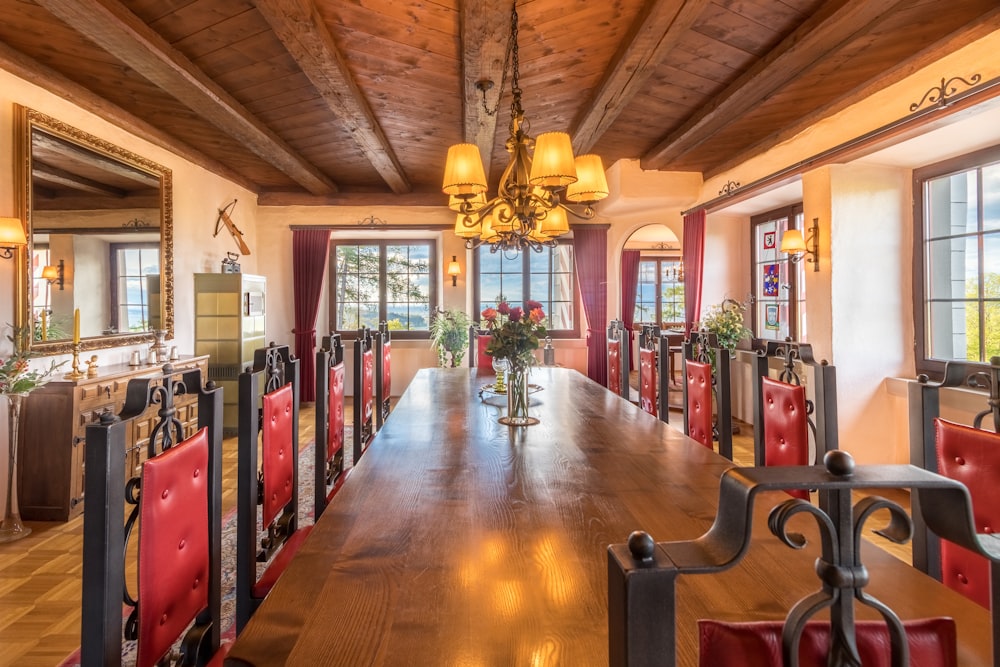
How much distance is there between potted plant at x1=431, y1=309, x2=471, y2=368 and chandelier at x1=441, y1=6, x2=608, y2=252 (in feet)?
9.20

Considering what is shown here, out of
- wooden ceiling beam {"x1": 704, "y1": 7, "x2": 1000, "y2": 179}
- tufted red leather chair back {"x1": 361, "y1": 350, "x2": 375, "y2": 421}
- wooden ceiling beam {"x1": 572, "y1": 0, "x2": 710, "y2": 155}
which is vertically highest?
wooden ceiling beam {"x1": 572, "y1": 0, "x2": 710, "y2": 155}

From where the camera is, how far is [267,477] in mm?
1521

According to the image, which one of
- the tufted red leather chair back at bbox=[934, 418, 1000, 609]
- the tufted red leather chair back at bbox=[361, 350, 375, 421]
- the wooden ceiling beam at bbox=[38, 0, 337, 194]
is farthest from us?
the tufted red leather chair back at bbox=[361, 350, 375, 421]

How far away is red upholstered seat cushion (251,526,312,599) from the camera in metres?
1.36

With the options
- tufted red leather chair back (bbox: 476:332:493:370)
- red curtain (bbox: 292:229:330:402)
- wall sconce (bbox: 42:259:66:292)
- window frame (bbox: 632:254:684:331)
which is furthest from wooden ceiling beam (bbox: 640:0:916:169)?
window frame (bbox: 632:254:684:331)

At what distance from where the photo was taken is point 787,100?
11.4 ft

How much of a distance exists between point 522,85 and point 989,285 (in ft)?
10.1

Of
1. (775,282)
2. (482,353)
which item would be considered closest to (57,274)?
(482,353)

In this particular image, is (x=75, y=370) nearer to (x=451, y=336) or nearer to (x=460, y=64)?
(x=460, y=64)

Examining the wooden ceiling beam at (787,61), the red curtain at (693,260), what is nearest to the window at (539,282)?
the red curtain at (693,260)

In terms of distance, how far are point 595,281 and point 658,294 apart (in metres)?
4.54

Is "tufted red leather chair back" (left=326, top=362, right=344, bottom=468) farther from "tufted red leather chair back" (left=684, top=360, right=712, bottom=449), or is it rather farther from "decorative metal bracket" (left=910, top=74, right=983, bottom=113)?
"decorative metal bracket" (left=910, top=74, right=983, bottom=113)

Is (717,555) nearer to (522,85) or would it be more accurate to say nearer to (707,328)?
(522,85)

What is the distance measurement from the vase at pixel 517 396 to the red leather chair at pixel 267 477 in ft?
2.82
